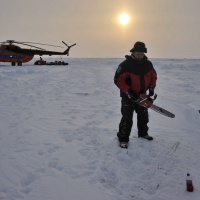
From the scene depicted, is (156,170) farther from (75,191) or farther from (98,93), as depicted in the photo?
(98,93)

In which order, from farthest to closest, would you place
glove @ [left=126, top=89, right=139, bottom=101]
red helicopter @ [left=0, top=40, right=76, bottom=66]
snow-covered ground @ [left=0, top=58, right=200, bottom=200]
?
red helicopter @ [left=0, top=40, right=76, bottom=66] < glove @ [left=126, top=89, right=139, bottom=101] < snow-covered ground @ [left=0, top=58, right=200, bottom=200]

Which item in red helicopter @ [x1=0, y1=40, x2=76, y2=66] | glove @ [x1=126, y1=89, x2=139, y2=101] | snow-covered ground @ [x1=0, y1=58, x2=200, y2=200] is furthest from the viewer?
red helicopter @ [x1=0, y1=40, x2=76, y2=66]

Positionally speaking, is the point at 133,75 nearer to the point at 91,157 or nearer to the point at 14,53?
the point at 91,157

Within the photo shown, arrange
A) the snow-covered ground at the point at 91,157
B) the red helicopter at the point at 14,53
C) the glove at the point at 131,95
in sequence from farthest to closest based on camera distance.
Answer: the red helicopter at the point at 14,53 → the glove at the point at 131,95 → the snow-covered ground at the point at 91,157

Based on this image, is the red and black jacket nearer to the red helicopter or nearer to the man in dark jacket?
the man in dark jacket

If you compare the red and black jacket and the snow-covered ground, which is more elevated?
the red and black jacket

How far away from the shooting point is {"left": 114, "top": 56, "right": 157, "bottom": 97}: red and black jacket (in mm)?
4918

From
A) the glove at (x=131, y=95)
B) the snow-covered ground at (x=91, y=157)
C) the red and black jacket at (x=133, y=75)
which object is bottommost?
the snow-covered ground at (x=91, y=157)

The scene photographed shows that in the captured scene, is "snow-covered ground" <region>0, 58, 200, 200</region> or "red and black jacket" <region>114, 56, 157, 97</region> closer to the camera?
"snow-covered ground" <region>0, 58, 200, 200</region>

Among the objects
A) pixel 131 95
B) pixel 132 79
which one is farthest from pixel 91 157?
pixel 132 79

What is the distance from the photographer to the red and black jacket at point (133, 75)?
492 cm

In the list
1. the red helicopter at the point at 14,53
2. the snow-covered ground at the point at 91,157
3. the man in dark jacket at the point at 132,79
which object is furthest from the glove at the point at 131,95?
the red helicopter at the point at 14,53

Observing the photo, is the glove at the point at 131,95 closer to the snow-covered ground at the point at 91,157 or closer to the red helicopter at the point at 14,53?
the snow-covered ground at the point at 91,157

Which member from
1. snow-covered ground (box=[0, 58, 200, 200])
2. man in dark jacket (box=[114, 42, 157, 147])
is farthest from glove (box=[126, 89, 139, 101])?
snow-covered ground (box=[0, 58, 200, 200])
